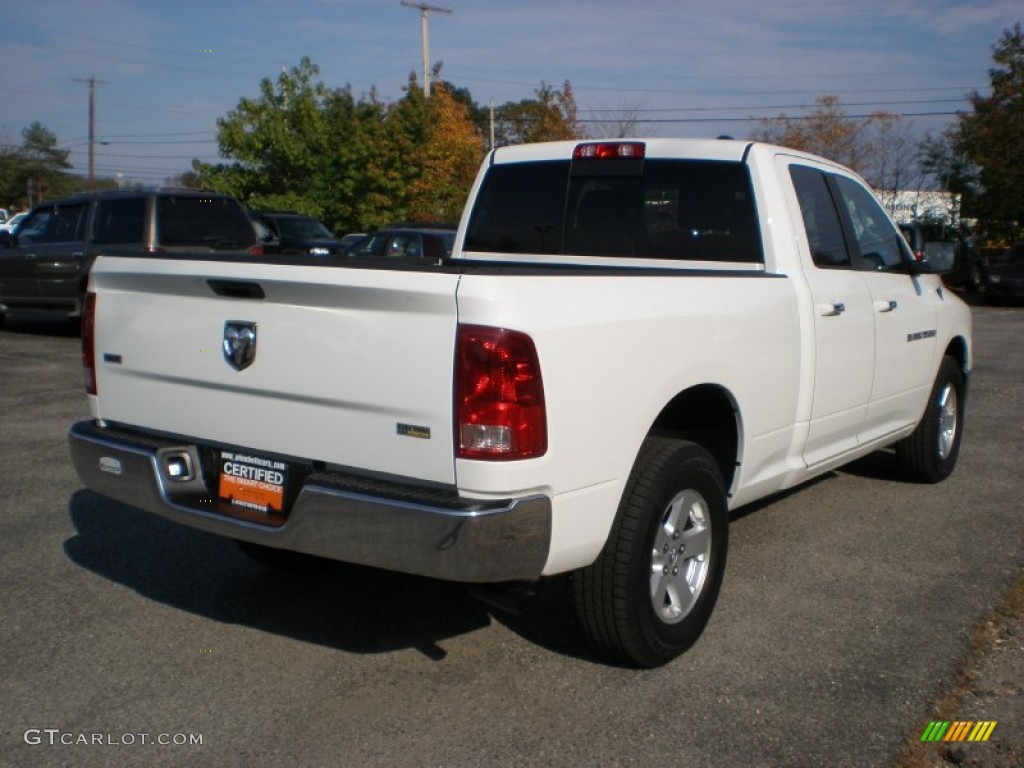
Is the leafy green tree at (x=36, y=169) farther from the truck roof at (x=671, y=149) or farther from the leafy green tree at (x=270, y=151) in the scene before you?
the truck roof at (x=671, y=149)

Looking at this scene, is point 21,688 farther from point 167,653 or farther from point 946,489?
point 946,489

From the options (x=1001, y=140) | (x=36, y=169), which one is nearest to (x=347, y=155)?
(x=1001, y=140)

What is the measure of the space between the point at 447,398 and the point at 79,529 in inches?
129

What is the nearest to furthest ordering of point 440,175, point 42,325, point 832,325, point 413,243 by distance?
point 832,325 → point 413,243 → point 42,325 → point 440,175

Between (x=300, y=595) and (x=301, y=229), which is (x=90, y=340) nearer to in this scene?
(x=300, y=595)

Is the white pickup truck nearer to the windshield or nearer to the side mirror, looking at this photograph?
the side mirror

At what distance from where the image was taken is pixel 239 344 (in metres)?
3.72

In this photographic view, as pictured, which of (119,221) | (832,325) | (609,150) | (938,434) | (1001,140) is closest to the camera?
(832,325)

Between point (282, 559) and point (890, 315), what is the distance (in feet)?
10.7

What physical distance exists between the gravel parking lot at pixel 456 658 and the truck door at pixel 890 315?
64 centimetres

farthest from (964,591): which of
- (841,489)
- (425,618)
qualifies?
(425,618)

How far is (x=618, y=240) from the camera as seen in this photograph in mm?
5297

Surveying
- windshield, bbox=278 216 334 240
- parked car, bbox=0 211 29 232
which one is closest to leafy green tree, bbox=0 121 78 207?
parked car, bbox=0 211 29 232

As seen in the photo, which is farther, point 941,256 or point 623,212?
point 941,256
